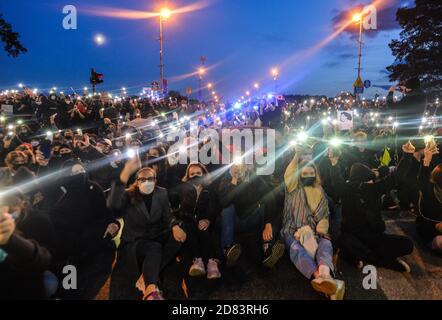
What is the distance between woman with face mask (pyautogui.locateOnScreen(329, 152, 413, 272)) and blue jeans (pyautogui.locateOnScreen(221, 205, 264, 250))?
126cm

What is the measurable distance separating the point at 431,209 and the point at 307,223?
7.24 ft

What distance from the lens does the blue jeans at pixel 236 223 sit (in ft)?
16.9

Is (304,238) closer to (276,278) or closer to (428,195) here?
(276,278)

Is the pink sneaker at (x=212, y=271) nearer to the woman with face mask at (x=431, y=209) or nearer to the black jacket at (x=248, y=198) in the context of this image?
the black jacket at (x=248, y=198)

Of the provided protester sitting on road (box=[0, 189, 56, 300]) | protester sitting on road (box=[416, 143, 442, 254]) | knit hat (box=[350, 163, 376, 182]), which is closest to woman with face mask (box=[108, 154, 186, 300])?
protester sitting on road (box=[0, 189, 56, 300])

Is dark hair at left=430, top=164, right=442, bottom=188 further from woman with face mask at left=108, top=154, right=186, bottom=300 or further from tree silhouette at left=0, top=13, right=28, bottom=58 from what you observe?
tree silhouette at left=0, top=13, right=28, bottom=58

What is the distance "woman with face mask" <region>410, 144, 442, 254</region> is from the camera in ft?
17.3

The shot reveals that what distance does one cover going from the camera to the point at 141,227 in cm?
468

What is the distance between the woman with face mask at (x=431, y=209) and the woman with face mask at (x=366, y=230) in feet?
3.03

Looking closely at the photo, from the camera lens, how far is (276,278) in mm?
4727

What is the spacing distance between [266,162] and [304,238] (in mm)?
1857

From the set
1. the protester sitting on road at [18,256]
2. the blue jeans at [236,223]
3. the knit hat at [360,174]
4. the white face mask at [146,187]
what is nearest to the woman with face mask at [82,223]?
the white face mask at [146,187]

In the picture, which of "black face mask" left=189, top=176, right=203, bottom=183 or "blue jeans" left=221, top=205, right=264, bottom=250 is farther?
"black face mask" left=189, top=176, right=203, bottom=183

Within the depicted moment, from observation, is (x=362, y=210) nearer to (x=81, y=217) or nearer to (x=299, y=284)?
(x=299, y=284)
